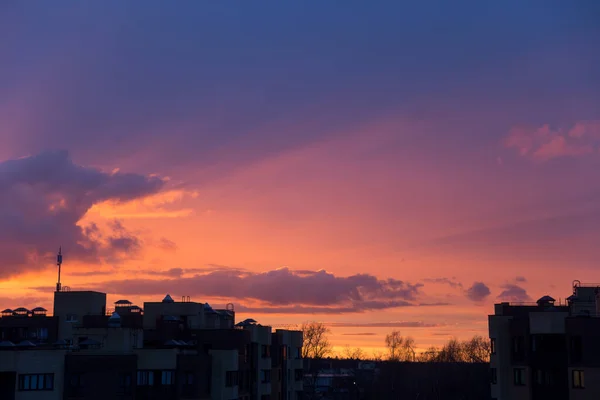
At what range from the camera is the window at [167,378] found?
81.1 m

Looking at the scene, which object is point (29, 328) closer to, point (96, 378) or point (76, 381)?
point (76, 381)

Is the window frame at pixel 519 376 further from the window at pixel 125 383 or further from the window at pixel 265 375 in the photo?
the window at pixel 125 383

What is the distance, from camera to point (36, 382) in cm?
7600

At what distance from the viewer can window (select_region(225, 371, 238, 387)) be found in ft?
291

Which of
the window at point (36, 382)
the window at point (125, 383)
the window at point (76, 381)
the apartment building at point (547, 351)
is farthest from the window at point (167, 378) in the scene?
the apartment building at point (547, 351)

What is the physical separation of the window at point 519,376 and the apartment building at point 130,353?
105ft

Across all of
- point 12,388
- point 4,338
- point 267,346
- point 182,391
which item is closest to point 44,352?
point 12,388

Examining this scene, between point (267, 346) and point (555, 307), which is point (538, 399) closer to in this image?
point (555, 307)

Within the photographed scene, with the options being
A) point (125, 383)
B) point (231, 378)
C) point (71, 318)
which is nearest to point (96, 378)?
point (125, 383)

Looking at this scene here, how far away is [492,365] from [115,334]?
157 feet

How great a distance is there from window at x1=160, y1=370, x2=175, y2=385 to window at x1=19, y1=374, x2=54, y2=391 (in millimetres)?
10666

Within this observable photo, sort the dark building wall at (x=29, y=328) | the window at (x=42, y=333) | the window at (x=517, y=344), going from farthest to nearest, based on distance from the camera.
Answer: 1. the window at (x=42, y=333)
2. the dark building wall at (x=29, y=328)
3. the window at (x=517, y=344)

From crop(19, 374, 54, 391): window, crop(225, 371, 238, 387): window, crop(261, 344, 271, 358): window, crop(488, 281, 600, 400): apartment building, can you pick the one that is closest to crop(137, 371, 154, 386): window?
crop(19, 374, 54, 391): window

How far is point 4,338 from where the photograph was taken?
9969 cm
